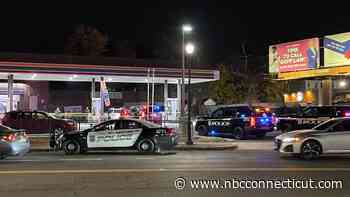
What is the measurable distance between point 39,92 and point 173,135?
39281 millimetres

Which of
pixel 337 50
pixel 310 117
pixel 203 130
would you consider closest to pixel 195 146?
pixel 203 130

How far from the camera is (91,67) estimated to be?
140 feet

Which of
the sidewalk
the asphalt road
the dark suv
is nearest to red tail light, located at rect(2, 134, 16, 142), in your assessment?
the asphalt road

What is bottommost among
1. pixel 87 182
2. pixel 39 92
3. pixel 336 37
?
pixel 87 182

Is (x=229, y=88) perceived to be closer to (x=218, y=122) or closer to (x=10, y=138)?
(x=218, y=122)

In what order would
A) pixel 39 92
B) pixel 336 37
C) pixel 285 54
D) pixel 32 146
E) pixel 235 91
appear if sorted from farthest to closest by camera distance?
pixel 235 91
pixel 39 92
pixel 285 54
pixel 336 37
pixel 32 146

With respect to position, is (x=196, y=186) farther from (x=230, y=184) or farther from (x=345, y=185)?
(x=345, y=185)

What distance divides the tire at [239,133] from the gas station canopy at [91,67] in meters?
11.5

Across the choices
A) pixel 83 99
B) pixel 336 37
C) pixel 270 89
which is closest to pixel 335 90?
pixel 270 89

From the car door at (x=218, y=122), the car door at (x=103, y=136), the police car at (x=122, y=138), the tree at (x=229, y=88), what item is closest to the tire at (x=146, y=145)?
the police car at (x=122, y=138)

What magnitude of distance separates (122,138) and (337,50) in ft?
91.2

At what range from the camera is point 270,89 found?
2766 inches

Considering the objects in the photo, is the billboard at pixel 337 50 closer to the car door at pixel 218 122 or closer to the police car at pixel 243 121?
the police car at pixel 243 121

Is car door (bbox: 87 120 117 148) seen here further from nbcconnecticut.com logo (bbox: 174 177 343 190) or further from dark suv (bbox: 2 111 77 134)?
nbcconnecticut.com logo (bbox: 174 177 343 190)
